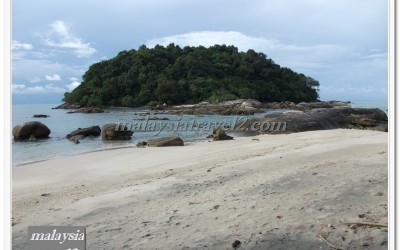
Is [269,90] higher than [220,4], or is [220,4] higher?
[220,4]

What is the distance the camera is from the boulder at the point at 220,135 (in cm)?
246

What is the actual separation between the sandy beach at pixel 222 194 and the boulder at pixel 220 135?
2cm

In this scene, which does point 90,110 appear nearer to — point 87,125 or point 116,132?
point 87,125

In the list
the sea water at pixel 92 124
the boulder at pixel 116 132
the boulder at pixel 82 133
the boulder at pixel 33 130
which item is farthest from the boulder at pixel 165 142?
the boulder at pixel 33 130

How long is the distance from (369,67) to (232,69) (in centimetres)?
75

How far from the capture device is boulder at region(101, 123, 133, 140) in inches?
96.9

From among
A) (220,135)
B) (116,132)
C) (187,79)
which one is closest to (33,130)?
(116,132)

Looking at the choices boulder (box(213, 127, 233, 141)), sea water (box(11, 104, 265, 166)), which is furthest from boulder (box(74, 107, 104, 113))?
boulder (box(213, 127, 233, 141))

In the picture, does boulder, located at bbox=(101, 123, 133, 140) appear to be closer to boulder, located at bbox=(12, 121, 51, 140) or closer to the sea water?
the sea water

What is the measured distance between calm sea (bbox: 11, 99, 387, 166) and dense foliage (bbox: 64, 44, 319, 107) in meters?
0.10

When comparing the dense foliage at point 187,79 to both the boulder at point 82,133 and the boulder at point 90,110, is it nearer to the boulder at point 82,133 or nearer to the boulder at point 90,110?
the boulder at point 90,110

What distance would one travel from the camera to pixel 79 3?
2475 mm

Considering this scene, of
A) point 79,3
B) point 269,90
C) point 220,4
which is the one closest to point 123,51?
point 79,3
